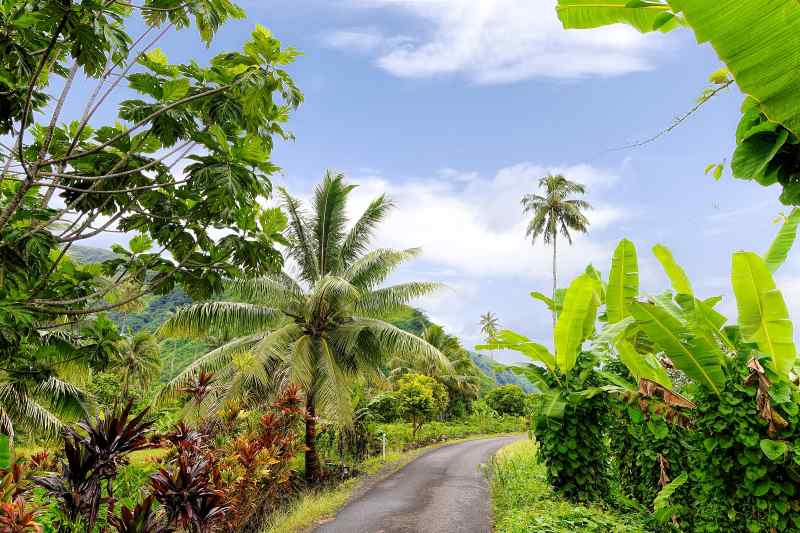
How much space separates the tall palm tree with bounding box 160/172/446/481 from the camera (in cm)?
1149

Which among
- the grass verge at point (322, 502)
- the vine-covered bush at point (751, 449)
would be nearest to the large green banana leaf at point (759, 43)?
the vine-covered bush at point (751, 449)

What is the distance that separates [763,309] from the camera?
13.1 feet

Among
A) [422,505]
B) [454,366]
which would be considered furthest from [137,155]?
[454,366]

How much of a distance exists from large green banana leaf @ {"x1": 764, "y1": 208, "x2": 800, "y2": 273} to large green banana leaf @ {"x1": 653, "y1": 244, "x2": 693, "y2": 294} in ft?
2.53

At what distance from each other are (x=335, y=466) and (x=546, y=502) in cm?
875

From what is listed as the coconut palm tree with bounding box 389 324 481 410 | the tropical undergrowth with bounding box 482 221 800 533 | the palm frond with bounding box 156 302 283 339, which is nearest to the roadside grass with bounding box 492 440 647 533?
the tropical undergrowth with bounding box 482 221 800 533

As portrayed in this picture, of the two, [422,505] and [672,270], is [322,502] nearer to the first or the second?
[422,505]

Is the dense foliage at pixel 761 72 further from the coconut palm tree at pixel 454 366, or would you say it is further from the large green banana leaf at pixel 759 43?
the coconut palm tree at pixel 454 366

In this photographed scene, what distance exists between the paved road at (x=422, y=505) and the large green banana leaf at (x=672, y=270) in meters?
4.74

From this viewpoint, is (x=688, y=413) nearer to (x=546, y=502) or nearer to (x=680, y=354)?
(x=680, y=354)

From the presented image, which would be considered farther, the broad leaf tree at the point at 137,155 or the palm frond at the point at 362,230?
the palm frond at the point at 362,230

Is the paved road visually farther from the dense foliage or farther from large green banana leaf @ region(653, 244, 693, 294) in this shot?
the dense foliage

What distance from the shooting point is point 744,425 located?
→ 3738 millimetres

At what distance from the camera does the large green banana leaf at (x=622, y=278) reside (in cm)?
541
